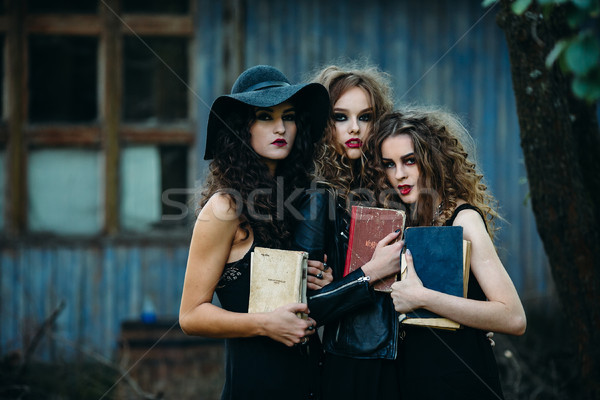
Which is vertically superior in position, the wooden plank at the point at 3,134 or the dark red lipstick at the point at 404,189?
the wooden plank at the point at 3,134

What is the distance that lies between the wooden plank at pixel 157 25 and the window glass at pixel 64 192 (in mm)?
1417

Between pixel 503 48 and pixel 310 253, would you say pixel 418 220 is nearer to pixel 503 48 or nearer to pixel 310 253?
pixel 310 253

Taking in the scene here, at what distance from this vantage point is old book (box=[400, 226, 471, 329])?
2.56 m

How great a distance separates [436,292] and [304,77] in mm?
4329

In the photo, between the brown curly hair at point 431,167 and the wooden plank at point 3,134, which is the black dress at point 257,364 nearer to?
the brown curly hair at point 431,167

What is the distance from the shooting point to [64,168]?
656 centimetres

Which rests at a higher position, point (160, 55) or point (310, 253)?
point (160, 55)

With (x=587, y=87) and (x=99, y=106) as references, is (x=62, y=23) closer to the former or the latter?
(x=99, y=106)

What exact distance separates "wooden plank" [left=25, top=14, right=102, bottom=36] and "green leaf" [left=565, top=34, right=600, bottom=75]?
601cm

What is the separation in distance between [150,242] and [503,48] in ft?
15.2

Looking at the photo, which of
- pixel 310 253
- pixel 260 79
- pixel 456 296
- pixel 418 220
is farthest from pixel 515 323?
pixel 260 79

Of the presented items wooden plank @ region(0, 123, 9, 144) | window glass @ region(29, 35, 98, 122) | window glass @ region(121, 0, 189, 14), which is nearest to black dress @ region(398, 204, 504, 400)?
window glass @ region(121, 0, 189, 14)

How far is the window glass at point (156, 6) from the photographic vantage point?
6.50 meters

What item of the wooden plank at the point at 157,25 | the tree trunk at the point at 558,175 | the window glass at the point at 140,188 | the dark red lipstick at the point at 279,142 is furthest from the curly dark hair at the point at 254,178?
the wooden plank at the point at 157,25
